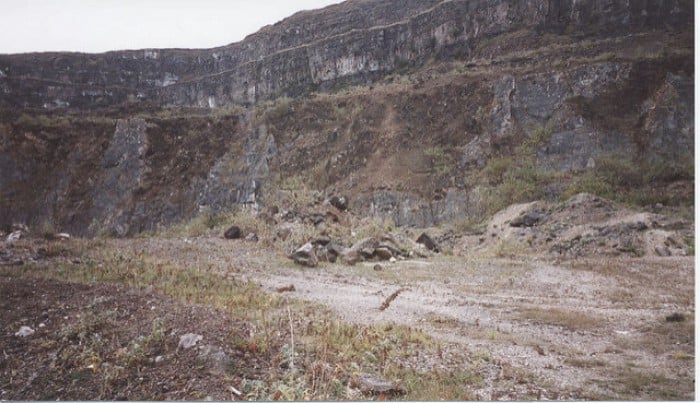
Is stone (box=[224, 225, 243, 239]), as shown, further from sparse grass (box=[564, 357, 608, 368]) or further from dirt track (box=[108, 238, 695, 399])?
sparse grass (box=[564, 357, 608, 368])

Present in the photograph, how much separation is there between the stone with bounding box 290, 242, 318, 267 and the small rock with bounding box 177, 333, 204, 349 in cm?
720

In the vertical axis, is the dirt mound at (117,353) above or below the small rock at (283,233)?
above

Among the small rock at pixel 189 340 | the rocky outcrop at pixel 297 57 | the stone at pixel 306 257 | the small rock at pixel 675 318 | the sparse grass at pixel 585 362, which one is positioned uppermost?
the rocky outcrop at pixel 297 57

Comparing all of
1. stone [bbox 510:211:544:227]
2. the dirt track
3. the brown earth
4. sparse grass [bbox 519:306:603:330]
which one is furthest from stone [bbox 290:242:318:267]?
stone [bbox 510:211:544:227]

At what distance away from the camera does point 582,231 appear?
13.6 meters

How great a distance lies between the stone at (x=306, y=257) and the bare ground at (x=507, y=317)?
0.87ft

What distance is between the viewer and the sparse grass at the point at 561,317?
18.7 feet

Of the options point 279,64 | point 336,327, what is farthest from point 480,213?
point 279,64

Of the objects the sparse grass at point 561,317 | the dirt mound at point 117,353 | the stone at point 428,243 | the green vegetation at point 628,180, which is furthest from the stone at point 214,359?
the green vegetation at point 628,180

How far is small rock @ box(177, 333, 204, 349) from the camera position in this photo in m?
4.01

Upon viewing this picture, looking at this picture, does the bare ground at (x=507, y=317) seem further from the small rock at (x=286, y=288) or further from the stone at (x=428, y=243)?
the stone at (x=428, y=243)

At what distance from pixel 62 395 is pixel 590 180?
17.9 meters

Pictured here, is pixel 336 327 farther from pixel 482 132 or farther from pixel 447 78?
pixel 447 78

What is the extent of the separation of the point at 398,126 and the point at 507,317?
A: 18981 millimetres
